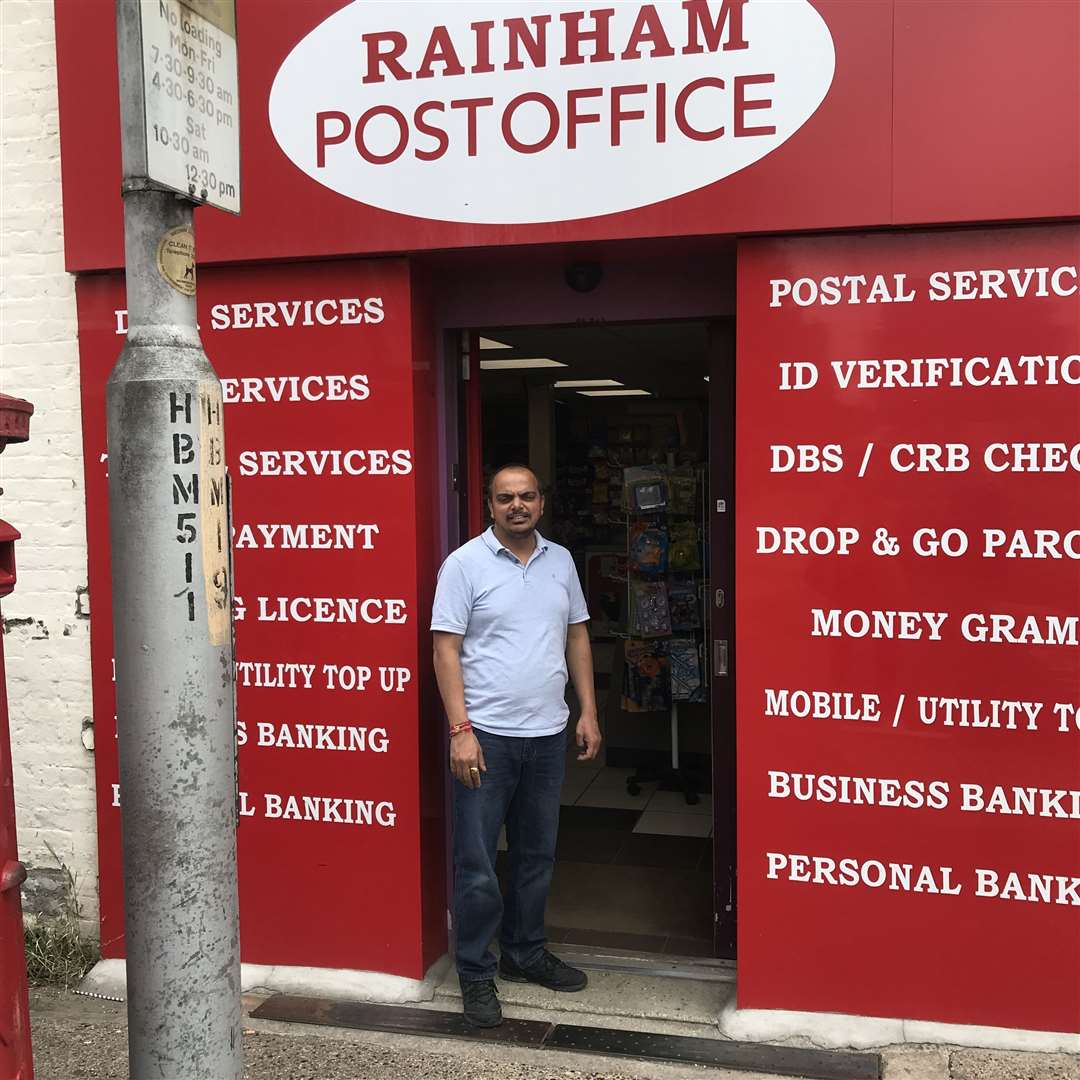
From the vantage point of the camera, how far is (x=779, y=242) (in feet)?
12.3

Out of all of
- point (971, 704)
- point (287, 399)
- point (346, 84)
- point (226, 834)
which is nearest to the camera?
point (226, 834)

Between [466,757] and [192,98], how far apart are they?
228cm

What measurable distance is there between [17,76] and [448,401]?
2.02 meters

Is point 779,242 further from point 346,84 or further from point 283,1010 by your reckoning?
point 283,1010

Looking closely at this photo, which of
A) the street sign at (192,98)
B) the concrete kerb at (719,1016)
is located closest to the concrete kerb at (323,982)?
the concrete kerb at (719,1016)

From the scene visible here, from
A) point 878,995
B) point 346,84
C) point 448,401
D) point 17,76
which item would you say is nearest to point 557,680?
point 448,401

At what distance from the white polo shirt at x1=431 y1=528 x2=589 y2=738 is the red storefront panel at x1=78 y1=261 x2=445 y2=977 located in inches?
8.9

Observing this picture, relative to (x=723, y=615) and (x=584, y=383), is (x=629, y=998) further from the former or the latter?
(x=584, y=383)

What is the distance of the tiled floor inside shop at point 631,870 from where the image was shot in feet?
15.7

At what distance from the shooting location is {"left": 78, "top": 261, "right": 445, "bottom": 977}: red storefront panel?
4.16 m

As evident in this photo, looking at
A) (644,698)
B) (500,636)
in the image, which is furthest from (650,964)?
(644,698)

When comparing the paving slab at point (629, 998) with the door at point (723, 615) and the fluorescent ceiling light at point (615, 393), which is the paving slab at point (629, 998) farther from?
the fluorescent ceiling light at point (615, 393)

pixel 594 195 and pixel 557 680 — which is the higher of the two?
pixel 594 195

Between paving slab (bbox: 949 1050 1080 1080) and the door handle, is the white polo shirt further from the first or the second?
paving slab (bbox: 949 1050 1080 1080)
